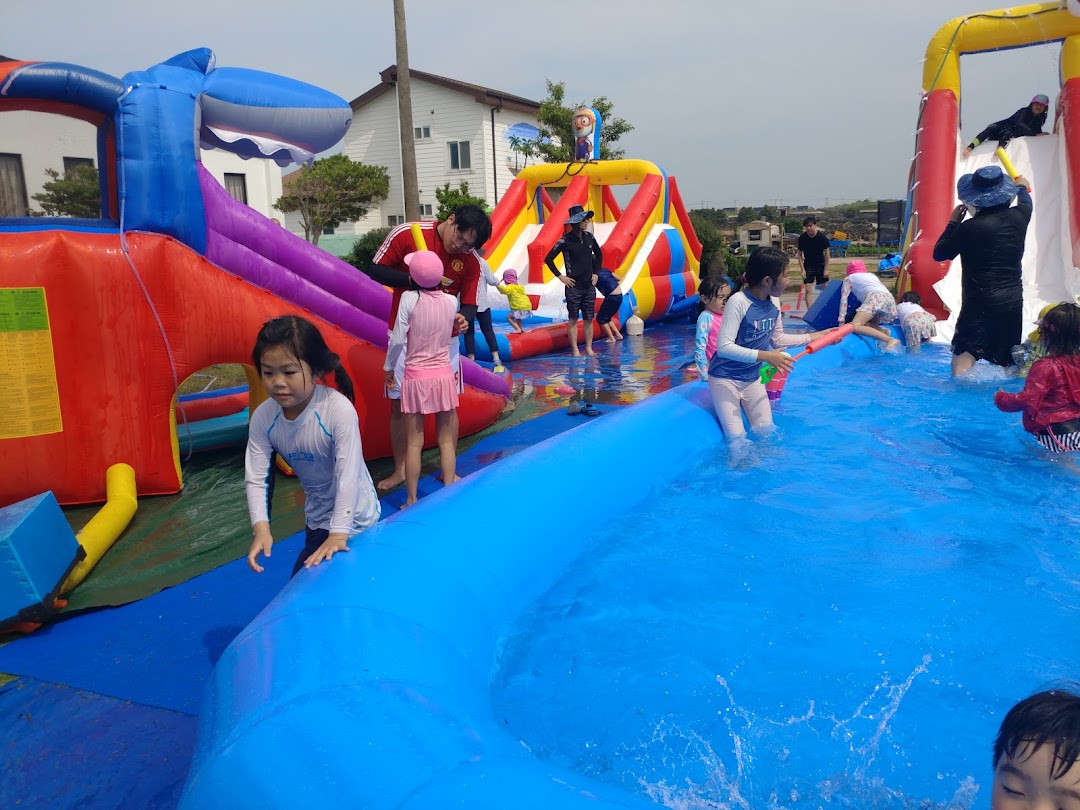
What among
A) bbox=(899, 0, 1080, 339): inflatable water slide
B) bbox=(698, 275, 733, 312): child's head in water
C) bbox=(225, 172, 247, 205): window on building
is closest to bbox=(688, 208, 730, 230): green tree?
bbox=(225, 172, 247, 205): window on building

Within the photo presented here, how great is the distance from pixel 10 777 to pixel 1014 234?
5.83m

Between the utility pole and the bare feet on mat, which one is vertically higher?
the utility pole

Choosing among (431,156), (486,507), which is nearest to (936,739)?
(486,507)

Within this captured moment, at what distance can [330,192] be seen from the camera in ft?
69.8

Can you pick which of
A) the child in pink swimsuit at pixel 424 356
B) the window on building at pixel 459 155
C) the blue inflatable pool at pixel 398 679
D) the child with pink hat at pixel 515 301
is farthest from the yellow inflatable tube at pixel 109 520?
the window on building at pixel 459 155

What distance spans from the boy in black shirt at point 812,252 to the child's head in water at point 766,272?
6.58m

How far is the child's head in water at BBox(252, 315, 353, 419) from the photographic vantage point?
6.94 feet

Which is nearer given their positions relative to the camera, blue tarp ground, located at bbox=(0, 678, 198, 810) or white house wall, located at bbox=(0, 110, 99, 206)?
blue tarp ground, located at bbox=(0, 678, 198, 810)

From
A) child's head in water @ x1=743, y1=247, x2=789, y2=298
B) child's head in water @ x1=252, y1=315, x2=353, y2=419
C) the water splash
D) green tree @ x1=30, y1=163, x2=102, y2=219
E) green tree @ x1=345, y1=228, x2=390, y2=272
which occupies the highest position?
green tree @ x1=30, y1=163, x2=102, y2=219

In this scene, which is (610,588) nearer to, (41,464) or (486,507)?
(486,507)

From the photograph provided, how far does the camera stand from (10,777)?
1.97 m

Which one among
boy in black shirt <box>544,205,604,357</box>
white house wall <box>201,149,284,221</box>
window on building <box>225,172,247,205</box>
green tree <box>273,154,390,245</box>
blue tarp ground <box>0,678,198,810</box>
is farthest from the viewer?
green tree <box>273,154,390,245</box>

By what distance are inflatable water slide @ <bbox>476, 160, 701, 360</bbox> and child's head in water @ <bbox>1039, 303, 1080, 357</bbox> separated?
17.4 ft

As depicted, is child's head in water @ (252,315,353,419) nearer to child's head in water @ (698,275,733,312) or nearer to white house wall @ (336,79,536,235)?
child's head in water @ (698,275,733,312)
